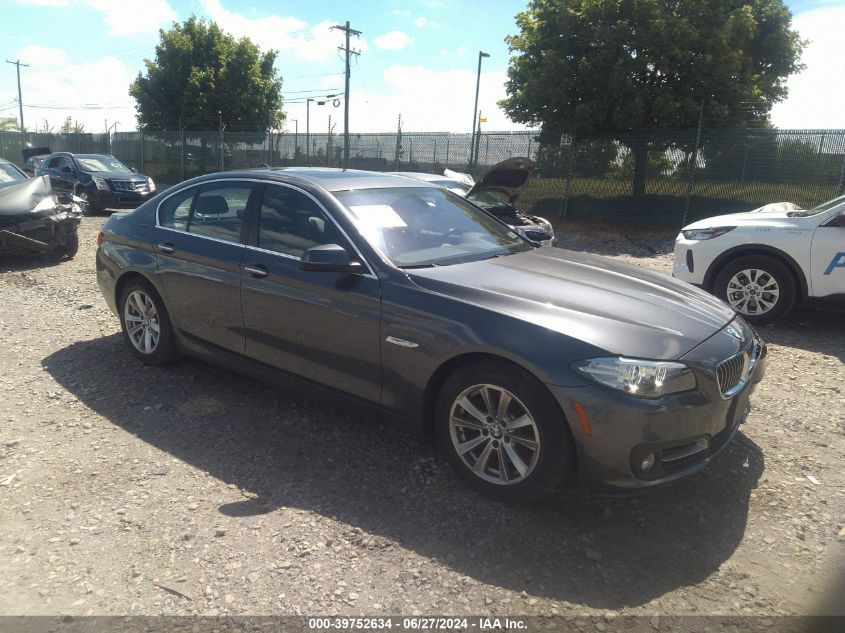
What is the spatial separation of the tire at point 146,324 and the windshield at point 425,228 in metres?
1.86

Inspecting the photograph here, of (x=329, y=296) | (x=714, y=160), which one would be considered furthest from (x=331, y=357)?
(x=714, y=160)

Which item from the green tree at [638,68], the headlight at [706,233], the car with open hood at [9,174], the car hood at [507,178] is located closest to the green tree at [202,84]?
the green tree at [638,68]

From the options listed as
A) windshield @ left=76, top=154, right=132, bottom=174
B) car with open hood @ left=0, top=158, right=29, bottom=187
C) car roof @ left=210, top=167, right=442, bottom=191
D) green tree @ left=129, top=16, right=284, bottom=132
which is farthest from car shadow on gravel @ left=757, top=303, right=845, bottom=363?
green tree @ left=129, top=16, right=284, bottom=132

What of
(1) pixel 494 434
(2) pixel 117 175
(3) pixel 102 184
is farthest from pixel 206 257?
(2) pixel 117 175

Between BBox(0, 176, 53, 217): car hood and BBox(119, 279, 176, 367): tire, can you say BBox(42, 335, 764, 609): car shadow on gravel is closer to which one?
BBox(119, 279, 176, 367): tire

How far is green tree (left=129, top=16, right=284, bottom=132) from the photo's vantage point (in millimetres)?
29859

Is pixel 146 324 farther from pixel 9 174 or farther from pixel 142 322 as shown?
pixel 9 174

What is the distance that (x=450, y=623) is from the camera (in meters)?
2.43

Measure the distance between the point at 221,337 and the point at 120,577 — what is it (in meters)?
1.95

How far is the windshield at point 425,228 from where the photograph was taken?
3.72 metres

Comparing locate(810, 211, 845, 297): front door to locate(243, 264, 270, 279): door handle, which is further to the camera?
locate(810, 211, 845, 297): front door

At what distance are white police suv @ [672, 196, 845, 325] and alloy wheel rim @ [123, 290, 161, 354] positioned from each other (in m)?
5.34

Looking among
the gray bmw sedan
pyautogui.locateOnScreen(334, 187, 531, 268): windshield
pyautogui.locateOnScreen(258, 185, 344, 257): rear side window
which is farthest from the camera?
pyautogui.locateOnScreen(258, 185, 344, 257): rear side window

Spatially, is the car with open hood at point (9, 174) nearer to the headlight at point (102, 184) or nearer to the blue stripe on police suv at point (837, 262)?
the headlight at point (102, 184)
